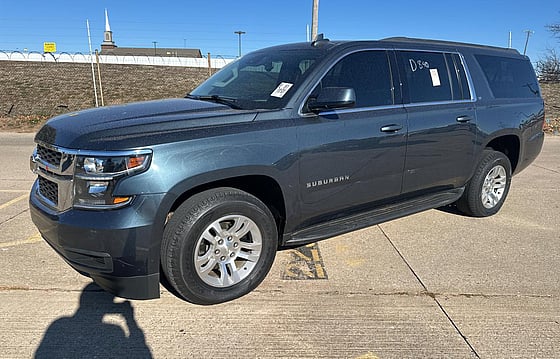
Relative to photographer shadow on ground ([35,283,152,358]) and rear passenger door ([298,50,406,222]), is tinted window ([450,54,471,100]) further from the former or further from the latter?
photographer shadow on ground ([35,283,152,358])

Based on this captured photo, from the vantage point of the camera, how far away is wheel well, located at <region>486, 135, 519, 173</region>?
5.03 metres

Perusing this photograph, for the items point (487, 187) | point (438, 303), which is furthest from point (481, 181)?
point (438, 303)

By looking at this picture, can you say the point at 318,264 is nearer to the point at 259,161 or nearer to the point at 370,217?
the point at 370,217

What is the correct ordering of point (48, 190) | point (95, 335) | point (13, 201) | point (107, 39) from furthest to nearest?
point (107, 39), point (13, 201), point (48, 190), point (95, 335)

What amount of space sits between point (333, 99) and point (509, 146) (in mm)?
3183

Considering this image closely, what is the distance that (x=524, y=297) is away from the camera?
324 centimetres

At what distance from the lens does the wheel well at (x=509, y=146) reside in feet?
16.5

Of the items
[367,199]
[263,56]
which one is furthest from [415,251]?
[263,56]

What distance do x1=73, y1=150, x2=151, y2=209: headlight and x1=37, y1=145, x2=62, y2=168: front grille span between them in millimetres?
307

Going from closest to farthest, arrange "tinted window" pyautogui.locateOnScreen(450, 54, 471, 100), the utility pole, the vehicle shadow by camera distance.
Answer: "tinted window" pyautogui.locateOnScreen(450, 54, 471, 100)
the vehicle shadow
the utility pole

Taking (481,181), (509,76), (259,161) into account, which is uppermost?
(509,76)

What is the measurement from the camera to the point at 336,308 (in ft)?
9.99

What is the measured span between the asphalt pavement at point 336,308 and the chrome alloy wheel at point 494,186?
25.6 inches

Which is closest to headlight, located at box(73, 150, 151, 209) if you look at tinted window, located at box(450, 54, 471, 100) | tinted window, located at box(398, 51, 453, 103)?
tinted window, located at box(398, 51, 453, 103)
